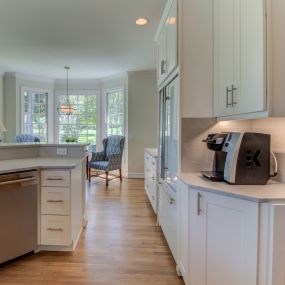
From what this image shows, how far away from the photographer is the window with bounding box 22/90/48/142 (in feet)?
23.0

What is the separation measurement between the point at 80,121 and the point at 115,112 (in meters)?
1.18

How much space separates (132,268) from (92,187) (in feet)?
10.8

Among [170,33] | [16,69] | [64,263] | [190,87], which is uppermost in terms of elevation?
[16,69]

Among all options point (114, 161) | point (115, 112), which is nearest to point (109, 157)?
point (114, 161)

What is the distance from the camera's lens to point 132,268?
2330mm

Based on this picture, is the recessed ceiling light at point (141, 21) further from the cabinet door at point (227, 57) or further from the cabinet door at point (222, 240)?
the cabinet door at point (222, 240)

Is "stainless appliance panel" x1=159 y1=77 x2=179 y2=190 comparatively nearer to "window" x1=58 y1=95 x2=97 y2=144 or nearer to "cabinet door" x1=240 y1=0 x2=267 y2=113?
"cabinet door" x1=240 y1=0 x2=267 y2=113

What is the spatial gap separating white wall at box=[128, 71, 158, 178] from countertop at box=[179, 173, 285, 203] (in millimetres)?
4644

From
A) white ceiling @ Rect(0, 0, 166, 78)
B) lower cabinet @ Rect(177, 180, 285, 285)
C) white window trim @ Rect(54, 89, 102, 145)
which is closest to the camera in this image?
lower cabinet @ Rect(177, 180, 285, 285)

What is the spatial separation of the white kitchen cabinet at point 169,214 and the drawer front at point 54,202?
1.02m

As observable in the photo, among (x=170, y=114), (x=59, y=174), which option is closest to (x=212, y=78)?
(x=170, y=114)

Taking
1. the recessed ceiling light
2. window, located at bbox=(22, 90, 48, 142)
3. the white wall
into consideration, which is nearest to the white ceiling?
the recessed ceiling light

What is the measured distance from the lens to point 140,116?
6.61 metres

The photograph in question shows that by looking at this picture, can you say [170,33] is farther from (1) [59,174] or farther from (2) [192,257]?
(2) [192,257]
